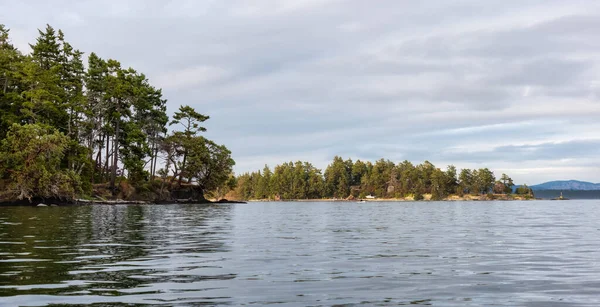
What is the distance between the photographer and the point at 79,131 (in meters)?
86.2

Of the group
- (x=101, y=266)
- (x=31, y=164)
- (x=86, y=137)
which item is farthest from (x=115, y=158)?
(x=101, y=266)

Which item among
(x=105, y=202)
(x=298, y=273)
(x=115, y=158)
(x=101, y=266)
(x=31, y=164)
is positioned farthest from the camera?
(x=115, y=158)

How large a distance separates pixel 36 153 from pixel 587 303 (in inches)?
2739

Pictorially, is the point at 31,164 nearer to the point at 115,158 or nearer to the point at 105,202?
the point at 105,202

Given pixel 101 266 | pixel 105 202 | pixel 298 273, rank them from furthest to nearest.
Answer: pixel 105 202, pixel 101 266, pixel 298 273

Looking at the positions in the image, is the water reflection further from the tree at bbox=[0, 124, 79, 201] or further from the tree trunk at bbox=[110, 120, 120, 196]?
the tree trunk at bbox=[110, 120, 120, 196]

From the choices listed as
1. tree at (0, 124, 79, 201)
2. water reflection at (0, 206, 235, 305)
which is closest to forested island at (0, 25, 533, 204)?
tree at (0, 124, 79, 201)

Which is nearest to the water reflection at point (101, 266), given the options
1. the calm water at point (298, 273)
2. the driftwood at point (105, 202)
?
the calm water at point (298, 273)

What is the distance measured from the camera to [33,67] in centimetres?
7631

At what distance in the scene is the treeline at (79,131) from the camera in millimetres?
66625

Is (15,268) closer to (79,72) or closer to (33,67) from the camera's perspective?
(33,67)

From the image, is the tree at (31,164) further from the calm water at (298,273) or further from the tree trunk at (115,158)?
the calm water at (298,273)

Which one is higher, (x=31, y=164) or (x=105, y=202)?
(x=31, y=164)

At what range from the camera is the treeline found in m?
66.6
